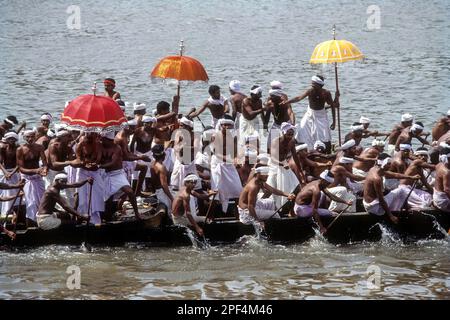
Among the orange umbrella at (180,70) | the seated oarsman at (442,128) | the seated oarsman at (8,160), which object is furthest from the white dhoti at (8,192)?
the seated oarsman at (442,128)

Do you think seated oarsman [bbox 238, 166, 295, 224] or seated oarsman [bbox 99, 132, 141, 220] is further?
seated oarsman [bbox 99, 132, 141, 220]

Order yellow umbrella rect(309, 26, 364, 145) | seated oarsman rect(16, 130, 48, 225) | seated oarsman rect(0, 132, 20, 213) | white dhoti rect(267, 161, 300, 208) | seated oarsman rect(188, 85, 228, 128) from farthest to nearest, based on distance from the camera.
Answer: yellow umbrella rect(309, 26, 364, 145) → seated oarsman rect(188, 85, 228, 128) → white dhoti rect(267, 161, 300, 208) → seated oarsman rect(0, 132, 20, 213) → seated oarsman rect(16, 130, 48, 225)

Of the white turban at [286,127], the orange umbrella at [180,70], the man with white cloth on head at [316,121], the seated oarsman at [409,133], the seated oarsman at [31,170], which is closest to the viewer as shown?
the seated oarsman at [31,170]

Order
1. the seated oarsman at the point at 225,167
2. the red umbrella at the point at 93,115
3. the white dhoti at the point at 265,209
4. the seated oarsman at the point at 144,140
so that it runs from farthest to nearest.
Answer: the seated oarsman at the point at 144,140 → the seated oarsman at the point at 225,167 → the white dhoti at the point at 265,209 → the red umbrella at the point at 93,115

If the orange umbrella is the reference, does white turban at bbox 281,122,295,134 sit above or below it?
below

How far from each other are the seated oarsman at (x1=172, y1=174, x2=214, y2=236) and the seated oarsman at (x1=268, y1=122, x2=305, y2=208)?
66.6 inches

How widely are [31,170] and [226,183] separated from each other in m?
3.56

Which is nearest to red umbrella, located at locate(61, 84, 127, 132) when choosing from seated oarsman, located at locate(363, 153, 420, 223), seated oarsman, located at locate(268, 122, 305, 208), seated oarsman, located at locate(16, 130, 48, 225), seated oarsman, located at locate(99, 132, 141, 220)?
seated oarsman, located at locate(99, 132, 141, 220)

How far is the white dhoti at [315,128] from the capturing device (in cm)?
2422

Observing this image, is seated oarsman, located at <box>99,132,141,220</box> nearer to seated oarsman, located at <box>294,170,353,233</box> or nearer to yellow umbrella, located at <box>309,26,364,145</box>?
seated oarsman, located at <box>294,170,353,233</box>

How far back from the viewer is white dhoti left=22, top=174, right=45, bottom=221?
2028cm

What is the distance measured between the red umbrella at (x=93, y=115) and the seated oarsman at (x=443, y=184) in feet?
18.7

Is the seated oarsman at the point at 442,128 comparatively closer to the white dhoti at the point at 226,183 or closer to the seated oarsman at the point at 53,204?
the white dhoti at the point at 226,183

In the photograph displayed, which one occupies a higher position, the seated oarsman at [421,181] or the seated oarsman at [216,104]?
the seated oarsman at [216,104]
